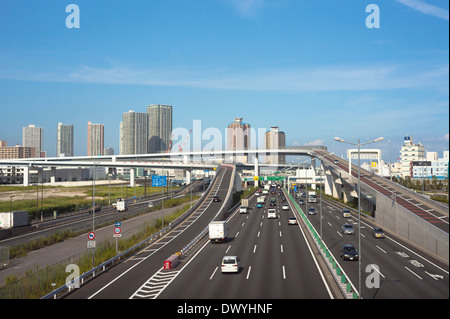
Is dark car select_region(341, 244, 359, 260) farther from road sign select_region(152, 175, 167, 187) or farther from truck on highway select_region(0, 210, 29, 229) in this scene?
road sign select_region(152, 175, 167, 187)

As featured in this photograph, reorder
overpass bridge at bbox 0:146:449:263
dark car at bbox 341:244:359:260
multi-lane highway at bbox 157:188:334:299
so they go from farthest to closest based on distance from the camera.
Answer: dark car at bbox 341:244:359:260
multi-lane highway at bbox 157:188:334:299
overpass bridge at bbox 0:146:449:263

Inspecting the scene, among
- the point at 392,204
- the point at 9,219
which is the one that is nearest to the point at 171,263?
the point at 392,204

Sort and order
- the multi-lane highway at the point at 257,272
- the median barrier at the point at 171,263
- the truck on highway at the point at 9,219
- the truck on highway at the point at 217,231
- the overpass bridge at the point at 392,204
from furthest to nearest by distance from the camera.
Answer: the truck on highway at the point at 9,219 < the truck on highway at the point at 217,231 < the median barrier at the point at 171,263 < the multi-lane highway at the point at 257,272 < the overpass bridge at the point at 392,204

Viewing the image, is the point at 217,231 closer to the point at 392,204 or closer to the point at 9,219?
the point at 392,204

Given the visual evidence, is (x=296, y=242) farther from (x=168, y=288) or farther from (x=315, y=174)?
(x=315, y=174)

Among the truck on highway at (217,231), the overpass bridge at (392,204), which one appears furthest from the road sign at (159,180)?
the truck on highway at (217,231)

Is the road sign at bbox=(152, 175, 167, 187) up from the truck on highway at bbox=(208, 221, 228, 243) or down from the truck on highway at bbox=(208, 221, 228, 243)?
up

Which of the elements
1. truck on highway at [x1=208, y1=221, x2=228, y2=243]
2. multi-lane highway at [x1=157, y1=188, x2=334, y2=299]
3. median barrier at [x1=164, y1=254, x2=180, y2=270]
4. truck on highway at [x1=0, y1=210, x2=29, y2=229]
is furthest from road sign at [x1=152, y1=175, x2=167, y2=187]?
median barrier at [x1=164, y1=254, x2=180, y2=270]

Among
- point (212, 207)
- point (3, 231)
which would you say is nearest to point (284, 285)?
point (3, 231)

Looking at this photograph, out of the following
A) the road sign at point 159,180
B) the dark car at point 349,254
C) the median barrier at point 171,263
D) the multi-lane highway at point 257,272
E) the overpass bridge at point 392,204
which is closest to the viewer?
the overpass bridge at point 392,204

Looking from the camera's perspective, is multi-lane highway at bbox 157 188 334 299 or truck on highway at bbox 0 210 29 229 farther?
truck on highway at bbox 0 210 29 229

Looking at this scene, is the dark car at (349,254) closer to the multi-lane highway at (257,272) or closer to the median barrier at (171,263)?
the multi-lane highway at (257,272)
